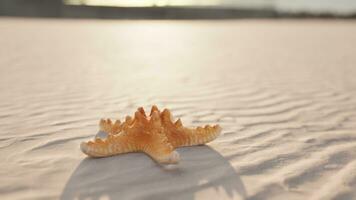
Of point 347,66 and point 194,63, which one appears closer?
point 347,66

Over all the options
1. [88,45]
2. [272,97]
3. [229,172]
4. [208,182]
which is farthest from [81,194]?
[88,45]

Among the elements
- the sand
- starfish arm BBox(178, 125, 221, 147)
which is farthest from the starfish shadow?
starfish arm BBox(178, 125, 221, 147)

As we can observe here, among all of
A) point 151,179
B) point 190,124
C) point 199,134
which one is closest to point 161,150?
point 151,179

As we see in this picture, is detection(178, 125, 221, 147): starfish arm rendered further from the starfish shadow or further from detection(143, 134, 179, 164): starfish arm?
detection(143, 134, 179, 164): starfish arm

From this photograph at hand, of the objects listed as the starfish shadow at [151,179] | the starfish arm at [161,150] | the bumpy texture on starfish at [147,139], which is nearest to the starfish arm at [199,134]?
the bumpy texture on starfish at [147,139]

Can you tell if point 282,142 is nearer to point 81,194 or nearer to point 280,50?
point 81,194

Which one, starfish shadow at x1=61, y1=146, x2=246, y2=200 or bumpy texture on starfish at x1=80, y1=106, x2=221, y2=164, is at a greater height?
bumpy texture on starfish at x1=80, y1=106, x2=221, y2=164

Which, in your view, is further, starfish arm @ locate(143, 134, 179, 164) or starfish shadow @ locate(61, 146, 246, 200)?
starfish arm @ locate(143, 134, 179, 164)
